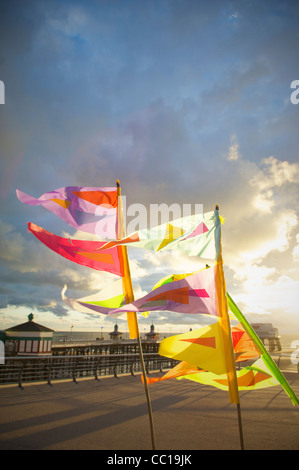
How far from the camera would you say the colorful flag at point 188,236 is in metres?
5.74

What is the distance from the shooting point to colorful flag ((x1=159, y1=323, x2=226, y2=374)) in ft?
17.0

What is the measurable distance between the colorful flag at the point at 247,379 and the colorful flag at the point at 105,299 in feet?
6.79

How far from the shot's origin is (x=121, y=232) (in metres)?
6.14

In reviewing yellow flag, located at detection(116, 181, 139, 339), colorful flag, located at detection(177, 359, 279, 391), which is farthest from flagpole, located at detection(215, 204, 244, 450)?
yellow flag, located at detection(116, 181, 139, 339)

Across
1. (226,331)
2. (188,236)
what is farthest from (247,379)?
(188,236)

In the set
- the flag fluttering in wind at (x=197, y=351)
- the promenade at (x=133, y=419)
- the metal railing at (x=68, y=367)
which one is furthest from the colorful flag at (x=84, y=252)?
the metal railing at (x=68, y=367)

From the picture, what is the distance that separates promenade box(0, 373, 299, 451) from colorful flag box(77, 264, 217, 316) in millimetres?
2692

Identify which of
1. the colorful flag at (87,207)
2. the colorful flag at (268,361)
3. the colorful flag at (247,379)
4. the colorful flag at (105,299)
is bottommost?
the colorful flag at (247,379)

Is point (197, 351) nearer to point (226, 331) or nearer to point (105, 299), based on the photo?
point (226, 331)

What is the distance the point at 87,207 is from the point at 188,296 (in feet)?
9.53

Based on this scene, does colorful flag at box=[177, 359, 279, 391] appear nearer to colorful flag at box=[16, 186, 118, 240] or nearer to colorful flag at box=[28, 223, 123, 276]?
colorful flag at box=[28, 223, 123, 276]

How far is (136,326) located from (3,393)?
288 inches

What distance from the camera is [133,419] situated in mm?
7668

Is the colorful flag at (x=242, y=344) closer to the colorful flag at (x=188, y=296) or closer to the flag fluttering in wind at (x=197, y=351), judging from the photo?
the flag fluttering in wind at (x=197, y=351)
